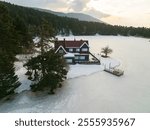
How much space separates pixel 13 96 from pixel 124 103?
7.84ft

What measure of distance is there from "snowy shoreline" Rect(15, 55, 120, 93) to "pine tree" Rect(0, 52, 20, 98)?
1.16ft

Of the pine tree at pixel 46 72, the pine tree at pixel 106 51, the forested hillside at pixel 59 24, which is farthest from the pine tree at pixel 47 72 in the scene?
the pine tree at pixel 106 51

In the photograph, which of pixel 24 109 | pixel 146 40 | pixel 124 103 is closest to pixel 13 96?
pixel 24 109

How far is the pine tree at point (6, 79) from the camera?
215 inches

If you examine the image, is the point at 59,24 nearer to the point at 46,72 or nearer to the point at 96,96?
the point at 46,72

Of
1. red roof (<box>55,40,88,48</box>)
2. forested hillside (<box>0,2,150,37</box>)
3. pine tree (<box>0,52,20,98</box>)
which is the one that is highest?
forested hillside (<box>0,2,150,37</box>)

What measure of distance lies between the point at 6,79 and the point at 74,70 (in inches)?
102

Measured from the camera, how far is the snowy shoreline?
253 inches

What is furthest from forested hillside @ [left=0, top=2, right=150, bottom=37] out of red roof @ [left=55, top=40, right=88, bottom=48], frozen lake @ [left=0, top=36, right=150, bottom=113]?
frozen lake @ [left=0, top=36, right=150, bottom=113]

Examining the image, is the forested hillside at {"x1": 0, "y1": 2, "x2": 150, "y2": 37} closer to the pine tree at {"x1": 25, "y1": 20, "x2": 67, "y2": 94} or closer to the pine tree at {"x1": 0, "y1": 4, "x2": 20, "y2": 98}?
the pine tree at {"x1": 0, "y1": 4, "x2": 20, "y2": 98}

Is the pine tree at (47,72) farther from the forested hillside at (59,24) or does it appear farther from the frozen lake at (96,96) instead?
the forested hillside at (59,24)

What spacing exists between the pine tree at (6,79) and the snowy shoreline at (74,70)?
0.35 m

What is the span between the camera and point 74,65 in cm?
816

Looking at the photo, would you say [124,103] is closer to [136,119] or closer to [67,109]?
[67,109]
